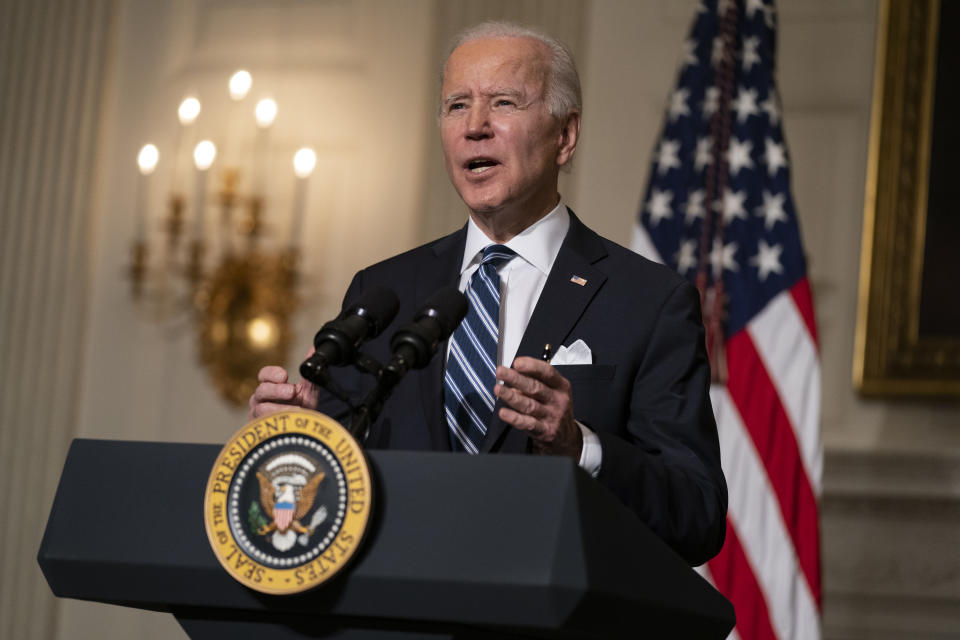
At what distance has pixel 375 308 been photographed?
5.22 ft

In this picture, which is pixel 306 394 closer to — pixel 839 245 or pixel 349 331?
pixel 349 331

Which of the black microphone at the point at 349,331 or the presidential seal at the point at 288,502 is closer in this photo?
the presidential seal at the point at 288,502

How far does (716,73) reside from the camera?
4.04 meters

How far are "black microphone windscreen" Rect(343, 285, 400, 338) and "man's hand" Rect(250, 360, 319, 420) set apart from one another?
215 mm

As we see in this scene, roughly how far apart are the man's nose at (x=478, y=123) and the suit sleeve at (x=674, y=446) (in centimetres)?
45

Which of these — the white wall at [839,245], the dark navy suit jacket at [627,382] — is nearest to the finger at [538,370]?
the dark navy suit jacket at [627,382]

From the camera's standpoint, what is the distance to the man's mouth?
7.13 ft

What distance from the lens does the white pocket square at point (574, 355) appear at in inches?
79.6

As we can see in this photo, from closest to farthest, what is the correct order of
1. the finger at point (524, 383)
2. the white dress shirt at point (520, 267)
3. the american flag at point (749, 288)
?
the finger at point (524, 383)
the white dress shirt at point (520, 267)
the american flag at point (749, 288)

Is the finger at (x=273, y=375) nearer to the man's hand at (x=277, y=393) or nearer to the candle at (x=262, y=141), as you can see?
the man's hand at (x=277, y=393)

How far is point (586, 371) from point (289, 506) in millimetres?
819

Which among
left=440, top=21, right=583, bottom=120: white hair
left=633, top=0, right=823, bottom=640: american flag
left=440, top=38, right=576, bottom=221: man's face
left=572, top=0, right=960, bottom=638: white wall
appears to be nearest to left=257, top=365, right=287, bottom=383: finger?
left=440, top=38, right=576, bottom=221: man's face

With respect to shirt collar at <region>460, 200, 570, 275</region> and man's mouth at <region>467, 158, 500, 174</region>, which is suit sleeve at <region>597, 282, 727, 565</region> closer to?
shirt collar at <region>460, 200, 570, 275</region>

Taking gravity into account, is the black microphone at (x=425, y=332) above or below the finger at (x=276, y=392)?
above
